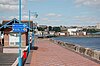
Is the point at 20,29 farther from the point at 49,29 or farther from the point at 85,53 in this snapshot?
the point at 49,29

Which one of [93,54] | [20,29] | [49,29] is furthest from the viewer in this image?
[49,29]

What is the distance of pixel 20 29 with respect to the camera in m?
16.0

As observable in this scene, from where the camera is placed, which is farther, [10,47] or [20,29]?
[10,47]

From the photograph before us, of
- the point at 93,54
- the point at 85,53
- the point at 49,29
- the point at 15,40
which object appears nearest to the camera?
the point at 93,54

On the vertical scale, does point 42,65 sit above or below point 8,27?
below

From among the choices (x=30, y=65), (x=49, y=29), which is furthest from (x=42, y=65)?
(x=49, y=29)

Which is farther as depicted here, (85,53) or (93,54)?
(85,53)

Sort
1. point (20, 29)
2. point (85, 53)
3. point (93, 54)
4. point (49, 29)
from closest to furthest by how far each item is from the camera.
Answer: point (20, 29)
point (93, 54)
point (85, 53)
point (49, 29)

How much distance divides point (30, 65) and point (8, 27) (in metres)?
15.1

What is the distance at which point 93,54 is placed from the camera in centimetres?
2756

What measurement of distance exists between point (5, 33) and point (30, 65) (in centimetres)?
1486

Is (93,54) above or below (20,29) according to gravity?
below

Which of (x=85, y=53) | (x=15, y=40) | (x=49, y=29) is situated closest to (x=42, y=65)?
(x=85, y=53)

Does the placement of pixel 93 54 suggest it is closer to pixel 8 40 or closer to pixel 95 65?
pixel 95 65
